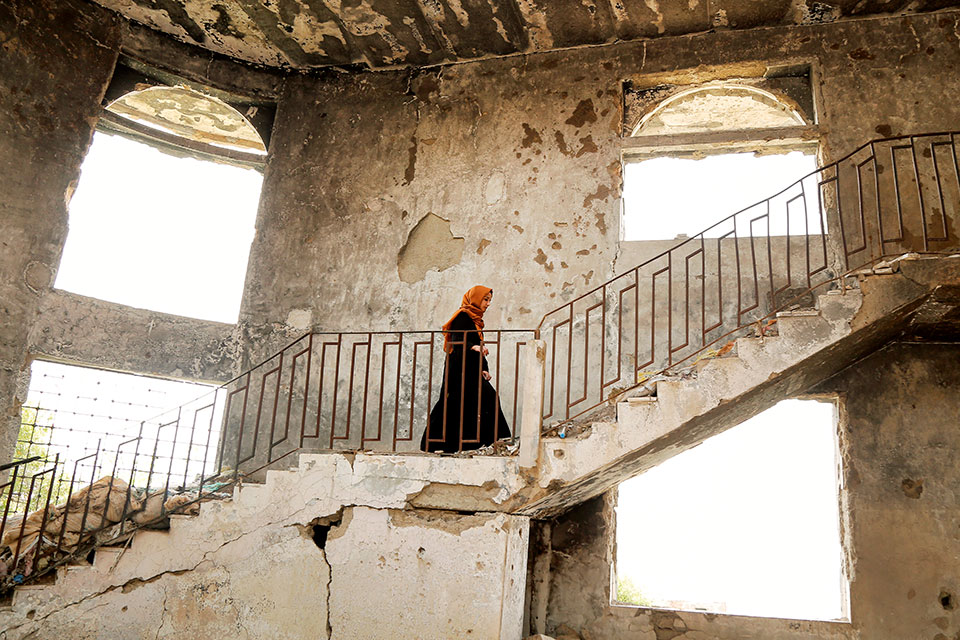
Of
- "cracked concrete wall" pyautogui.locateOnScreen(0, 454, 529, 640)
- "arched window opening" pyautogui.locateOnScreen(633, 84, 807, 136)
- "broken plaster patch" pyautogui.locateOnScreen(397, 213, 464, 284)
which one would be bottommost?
"cracked concrete wall" pyautogui.locateOnScreen(0, 454, 529, 640)

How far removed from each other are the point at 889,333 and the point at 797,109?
317 cm

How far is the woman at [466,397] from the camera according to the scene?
6.49 metres

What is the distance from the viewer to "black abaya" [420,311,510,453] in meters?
6.54

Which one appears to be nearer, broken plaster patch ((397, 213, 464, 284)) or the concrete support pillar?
the concrete support pillar

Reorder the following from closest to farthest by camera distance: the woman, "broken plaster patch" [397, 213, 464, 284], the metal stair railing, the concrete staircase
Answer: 1. the concrete staircase
2. the woman
3. the metal stair railing
4. "broken plaster patch" [397, 213, 464, 284]

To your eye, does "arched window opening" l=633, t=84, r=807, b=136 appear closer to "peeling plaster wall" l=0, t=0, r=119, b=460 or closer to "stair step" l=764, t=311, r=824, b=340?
"stair step" l=764, t=311, r=824, b=340

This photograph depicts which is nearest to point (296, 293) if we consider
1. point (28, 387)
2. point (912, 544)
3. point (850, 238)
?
point (28, 387)

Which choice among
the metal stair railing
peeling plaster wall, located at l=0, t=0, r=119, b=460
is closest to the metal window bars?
the metal stair railing

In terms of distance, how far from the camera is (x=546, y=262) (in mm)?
8430

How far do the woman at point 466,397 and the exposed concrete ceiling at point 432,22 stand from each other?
3.86 m

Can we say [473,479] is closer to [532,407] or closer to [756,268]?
[532,407]

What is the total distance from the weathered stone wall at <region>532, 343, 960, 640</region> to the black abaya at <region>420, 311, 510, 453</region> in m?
1.49

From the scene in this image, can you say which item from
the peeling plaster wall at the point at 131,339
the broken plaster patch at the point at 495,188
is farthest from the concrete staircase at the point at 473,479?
the broken plaster patch at the point at 495,188

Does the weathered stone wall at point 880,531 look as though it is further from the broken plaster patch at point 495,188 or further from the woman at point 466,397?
the broken plaster patch at point 495,188
